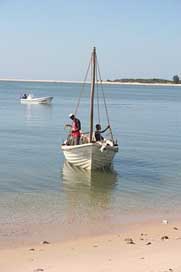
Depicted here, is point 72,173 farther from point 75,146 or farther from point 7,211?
point 7,211

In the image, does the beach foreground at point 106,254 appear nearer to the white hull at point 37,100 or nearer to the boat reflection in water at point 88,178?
the boat reflection in water at point 88,178

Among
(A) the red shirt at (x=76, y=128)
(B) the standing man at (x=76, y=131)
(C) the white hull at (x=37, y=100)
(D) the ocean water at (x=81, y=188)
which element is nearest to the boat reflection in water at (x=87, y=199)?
(D) the ocean water at (x=81, y=188)

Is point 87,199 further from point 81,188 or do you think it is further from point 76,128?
point 76,128

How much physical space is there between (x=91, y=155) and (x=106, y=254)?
10469 mm

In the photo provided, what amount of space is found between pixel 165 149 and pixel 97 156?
9643 mm

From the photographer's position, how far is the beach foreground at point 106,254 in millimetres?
9505

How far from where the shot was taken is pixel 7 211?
1484 centimetres

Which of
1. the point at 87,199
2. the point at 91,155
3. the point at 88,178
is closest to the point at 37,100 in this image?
the point at 91,155

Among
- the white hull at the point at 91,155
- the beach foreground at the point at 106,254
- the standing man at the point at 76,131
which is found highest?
the standing man at the point at 76,131

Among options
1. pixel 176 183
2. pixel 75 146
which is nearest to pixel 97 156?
pixel 75 146

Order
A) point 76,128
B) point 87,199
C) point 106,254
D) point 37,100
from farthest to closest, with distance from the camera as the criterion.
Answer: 1. point 37,100
2. point 76,128
3. point 87,199
4. point 106,254

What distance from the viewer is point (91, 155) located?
68.8 feet

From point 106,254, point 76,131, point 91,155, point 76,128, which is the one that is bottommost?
point 106,254

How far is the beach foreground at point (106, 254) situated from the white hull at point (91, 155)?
801 centimetres
